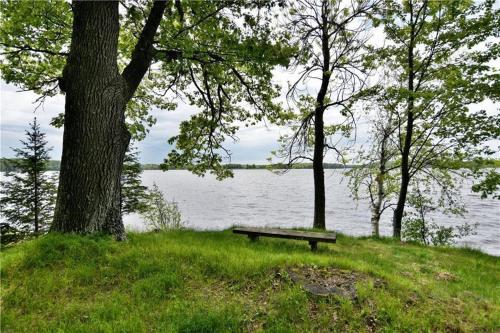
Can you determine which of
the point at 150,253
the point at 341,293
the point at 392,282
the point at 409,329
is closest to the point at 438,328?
the point at 409,329

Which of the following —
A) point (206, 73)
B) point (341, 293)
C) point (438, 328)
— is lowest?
point (438, 328)

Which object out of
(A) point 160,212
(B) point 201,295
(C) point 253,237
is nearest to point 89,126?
(B) point 201,295

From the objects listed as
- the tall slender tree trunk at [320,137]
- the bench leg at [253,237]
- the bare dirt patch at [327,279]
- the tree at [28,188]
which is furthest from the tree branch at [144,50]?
the tree at [28,188]

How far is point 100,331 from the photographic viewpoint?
3.53 metres

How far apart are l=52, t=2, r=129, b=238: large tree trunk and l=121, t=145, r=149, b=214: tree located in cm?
1763

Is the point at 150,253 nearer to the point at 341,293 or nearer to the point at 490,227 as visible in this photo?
the point at 341,293

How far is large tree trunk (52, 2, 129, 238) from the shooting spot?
18.7 feet

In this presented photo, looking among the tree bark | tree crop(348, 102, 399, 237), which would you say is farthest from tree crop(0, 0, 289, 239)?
tree crop(348, 102, 399, 237)

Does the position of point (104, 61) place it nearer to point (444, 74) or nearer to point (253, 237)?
point (253, 237)

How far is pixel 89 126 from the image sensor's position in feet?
19.1

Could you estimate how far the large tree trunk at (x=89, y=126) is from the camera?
5.69m

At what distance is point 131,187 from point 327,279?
20949 mm

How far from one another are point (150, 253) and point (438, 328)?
15.6 feet

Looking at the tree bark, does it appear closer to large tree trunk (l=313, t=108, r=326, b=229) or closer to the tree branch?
the tree branch
